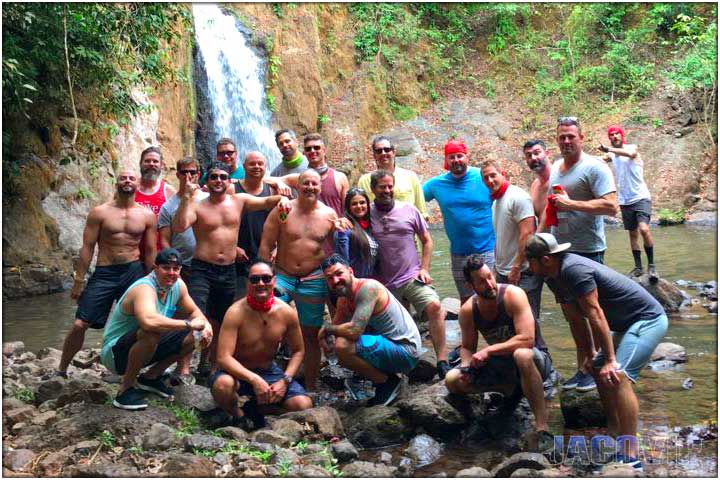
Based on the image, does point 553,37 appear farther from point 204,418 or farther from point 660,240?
point 204,418

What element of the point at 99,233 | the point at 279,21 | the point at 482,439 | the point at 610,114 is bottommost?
the point at 482,439

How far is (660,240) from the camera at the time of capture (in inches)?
643

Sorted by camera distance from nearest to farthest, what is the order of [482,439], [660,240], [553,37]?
[482,439], [660,240], [553,37]

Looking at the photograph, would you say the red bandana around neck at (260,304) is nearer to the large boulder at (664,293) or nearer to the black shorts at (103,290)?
the black shorts at (103,290)

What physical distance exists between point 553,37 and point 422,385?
25.1 m

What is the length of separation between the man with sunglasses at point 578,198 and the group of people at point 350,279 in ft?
0.04

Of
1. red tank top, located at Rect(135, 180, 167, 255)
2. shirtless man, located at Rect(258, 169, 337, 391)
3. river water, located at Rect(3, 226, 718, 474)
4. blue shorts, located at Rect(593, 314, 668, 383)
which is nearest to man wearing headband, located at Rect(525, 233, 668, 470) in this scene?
blue shorts, located at Rect(593, 314, 668, 383)

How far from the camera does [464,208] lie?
23.7 ft

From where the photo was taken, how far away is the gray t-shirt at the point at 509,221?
22.1ft

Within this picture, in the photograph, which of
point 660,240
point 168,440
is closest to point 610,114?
point 660,240

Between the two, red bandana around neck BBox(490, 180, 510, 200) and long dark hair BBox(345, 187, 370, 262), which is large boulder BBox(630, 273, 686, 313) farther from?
long dark hair BBox(345, 187, 370, 262)

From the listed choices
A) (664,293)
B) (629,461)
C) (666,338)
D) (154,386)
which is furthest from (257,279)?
(664,293)

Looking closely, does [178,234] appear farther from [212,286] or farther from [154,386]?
[154,386]

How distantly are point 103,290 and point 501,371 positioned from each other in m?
3.59
